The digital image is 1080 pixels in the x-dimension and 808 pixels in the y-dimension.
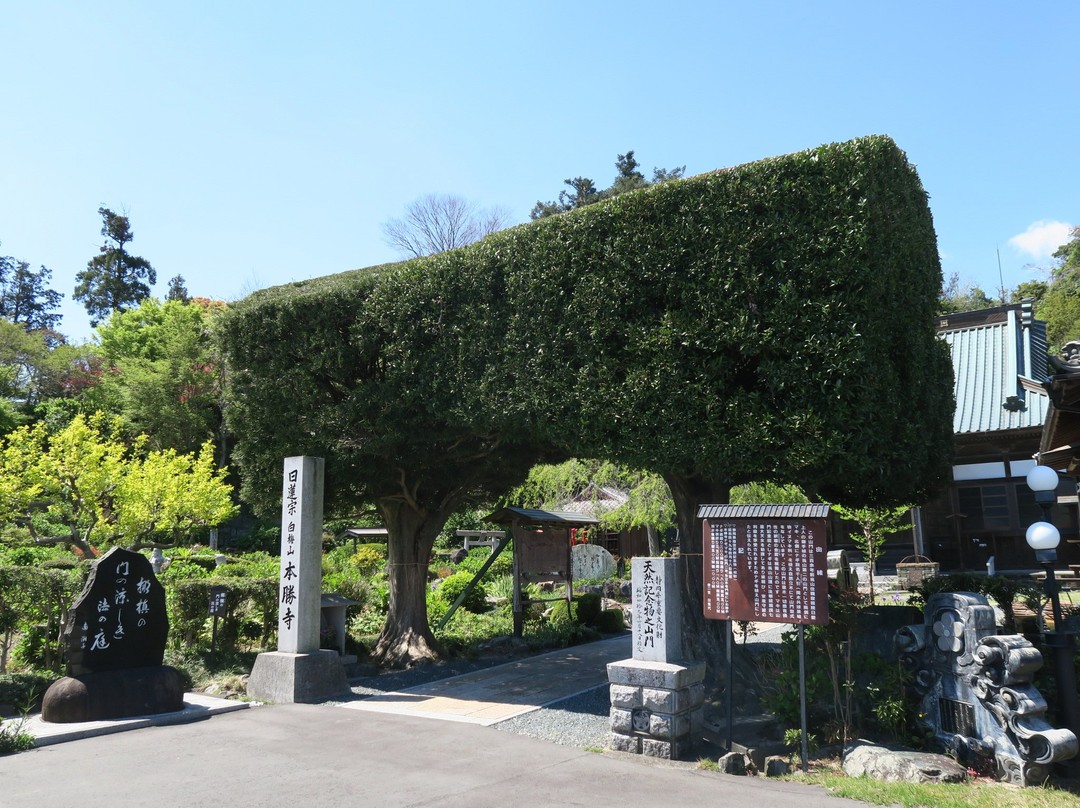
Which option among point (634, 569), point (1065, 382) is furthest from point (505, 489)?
point (1065, 382)

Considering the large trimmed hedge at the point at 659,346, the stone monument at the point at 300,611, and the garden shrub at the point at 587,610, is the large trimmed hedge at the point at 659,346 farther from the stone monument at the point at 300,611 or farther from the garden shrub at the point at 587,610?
the garden shrub at the point at 587,610

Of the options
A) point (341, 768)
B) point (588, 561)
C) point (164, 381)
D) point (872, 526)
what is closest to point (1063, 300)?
point (872, 526)

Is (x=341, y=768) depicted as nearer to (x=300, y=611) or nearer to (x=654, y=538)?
(x=300, y=611)

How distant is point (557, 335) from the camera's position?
956 centimetres

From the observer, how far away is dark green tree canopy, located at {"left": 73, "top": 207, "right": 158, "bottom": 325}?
47.1 metres

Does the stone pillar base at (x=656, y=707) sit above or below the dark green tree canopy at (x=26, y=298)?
below

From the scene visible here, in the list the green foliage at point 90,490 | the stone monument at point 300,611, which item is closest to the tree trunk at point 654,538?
the stone monument at point 300,611

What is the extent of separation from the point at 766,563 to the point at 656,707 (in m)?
1.85

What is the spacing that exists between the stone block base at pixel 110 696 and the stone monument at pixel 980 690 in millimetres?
8598

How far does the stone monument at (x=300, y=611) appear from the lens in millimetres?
10164

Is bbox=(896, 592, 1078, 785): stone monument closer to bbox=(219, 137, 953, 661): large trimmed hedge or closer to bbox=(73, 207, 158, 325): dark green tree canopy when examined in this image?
bbox=(219, 137, 953, 661): large trimmed hedge

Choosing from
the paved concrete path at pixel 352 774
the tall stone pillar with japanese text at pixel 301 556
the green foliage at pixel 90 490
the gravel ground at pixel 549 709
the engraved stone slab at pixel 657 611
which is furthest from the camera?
the green foliage at pixel 90 490

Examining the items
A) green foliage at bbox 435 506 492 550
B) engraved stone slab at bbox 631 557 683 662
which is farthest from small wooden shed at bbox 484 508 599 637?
green foliage at bbox 435 506 492 550

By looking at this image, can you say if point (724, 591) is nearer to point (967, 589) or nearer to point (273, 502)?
point (967, 589)
